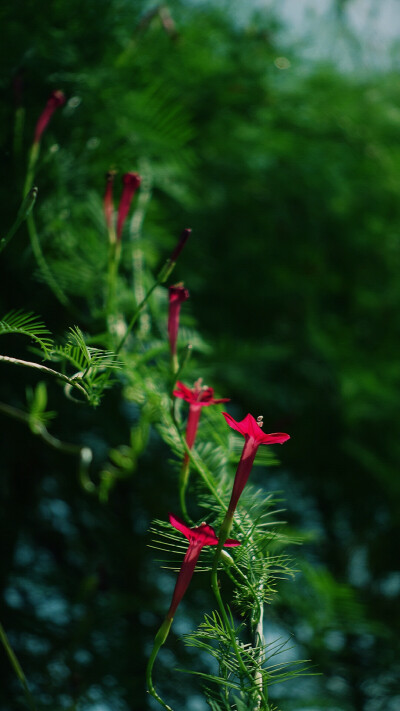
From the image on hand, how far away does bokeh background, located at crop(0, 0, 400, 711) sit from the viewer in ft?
2.16

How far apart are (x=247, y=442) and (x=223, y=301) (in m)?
0.78

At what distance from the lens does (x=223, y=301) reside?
1100 millimetres

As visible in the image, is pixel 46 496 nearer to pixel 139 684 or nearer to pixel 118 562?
pixel 118 562

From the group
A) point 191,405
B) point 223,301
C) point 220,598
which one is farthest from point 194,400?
point 223,301

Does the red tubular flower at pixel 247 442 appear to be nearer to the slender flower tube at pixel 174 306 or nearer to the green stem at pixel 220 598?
the green stem at pixel 220 598

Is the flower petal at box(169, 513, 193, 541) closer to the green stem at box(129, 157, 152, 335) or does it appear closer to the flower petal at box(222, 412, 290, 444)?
the flower petal at box(222, 412, 290, 444)

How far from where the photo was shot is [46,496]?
0.82 m

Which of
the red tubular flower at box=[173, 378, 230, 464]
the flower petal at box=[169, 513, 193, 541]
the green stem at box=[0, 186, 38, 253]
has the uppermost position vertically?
the green stem at box=[0, 186, 38, 253]

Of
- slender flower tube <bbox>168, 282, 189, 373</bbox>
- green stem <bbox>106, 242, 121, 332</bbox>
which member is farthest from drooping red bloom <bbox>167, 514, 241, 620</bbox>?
green stem <bbox>106, 242, 121, 332</bbox>

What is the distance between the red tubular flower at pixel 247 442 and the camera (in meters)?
0.32

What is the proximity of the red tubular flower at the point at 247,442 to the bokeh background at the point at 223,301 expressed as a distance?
261mm

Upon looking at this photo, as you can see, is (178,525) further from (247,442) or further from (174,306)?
(174,306)

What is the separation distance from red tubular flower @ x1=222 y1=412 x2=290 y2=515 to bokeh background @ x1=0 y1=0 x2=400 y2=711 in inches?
10.3

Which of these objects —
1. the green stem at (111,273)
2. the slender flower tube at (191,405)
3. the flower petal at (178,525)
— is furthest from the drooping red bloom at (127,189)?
the flower petal at (178,525)
